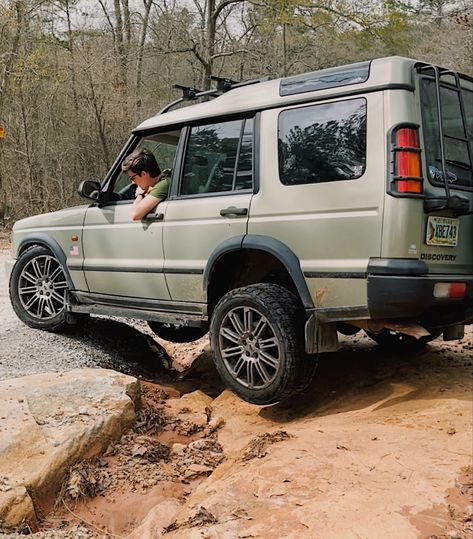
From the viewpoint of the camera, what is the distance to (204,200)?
15.6 feet

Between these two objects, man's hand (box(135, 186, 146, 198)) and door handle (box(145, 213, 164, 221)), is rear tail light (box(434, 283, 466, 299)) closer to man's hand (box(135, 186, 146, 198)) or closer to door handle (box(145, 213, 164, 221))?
door handle (box(145, 213, 164, 221))

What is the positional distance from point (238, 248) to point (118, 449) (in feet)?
5.15

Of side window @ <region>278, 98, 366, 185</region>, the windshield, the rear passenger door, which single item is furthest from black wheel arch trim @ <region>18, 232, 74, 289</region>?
the windshield

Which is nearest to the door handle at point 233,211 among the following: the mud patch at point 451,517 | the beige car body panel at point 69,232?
the beige car body panel at point 69,232

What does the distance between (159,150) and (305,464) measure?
3216 mm

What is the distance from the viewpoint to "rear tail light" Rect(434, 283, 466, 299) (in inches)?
153

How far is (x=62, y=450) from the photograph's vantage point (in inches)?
146

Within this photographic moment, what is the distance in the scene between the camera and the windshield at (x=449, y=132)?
392 cm

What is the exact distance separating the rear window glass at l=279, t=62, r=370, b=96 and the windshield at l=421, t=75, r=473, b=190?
395mm

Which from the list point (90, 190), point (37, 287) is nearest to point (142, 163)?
point (90, 190)

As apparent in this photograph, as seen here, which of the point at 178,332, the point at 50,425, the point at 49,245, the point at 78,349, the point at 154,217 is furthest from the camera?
the point at 178,332

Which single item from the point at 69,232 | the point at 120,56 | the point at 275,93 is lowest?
the point at 69,232

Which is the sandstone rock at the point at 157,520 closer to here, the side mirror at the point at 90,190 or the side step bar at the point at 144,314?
the side step bar at the point at 144,314

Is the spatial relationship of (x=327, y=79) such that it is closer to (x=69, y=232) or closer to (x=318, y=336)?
(x=318, y=336)
